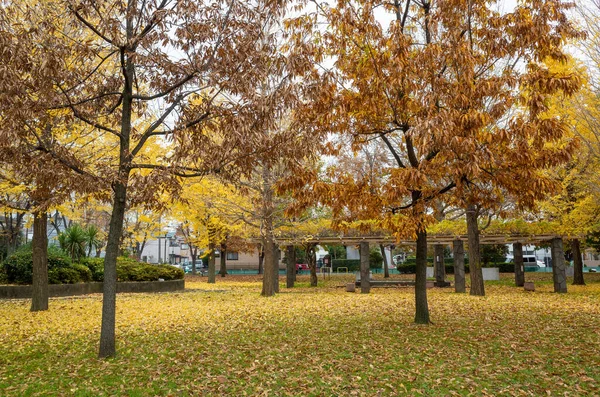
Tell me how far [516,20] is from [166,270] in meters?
18.9

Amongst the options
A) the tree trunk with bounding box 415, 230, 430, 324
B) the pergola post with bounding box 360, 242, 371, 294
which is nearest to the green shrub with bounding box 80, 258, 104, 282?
the pergola post with bounding box 360, 242, 371, 294

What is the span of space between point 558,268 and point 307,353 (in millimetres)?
16392

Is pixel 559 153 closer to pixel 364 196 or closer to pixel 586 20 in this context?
pixel 364 196

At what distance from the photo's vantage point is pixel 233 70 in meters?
7.57

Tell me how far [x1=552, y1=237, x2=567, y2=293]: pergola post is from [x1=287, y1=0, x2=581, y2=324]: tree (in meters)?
12.5

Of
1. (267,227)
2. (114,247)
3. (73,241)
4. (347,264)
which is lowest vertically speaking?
(347,264)

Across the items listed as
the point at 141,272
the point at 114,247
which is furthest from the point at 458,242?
the point at 114,247

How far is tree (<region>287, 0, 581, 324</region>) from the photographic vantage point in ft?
25.6

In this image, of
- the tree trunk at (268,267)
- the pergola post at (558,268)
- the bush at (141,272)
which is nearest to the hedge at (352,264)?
the bush at (141,272)

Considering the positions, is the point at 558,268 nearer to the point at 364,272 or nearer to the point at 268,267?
the point at 364,272

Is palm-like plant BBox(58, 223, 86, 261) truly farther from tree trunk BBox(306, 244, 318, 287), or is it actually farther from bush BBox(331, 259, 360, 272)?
bush BBox(331, 259, 360, 272)

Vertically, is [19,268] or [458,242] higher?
[458,242]

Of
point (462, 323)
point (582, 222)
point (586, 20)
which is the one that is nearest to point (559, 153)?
point (462, 323)

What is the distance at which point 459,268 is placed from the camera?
21.2 metres
